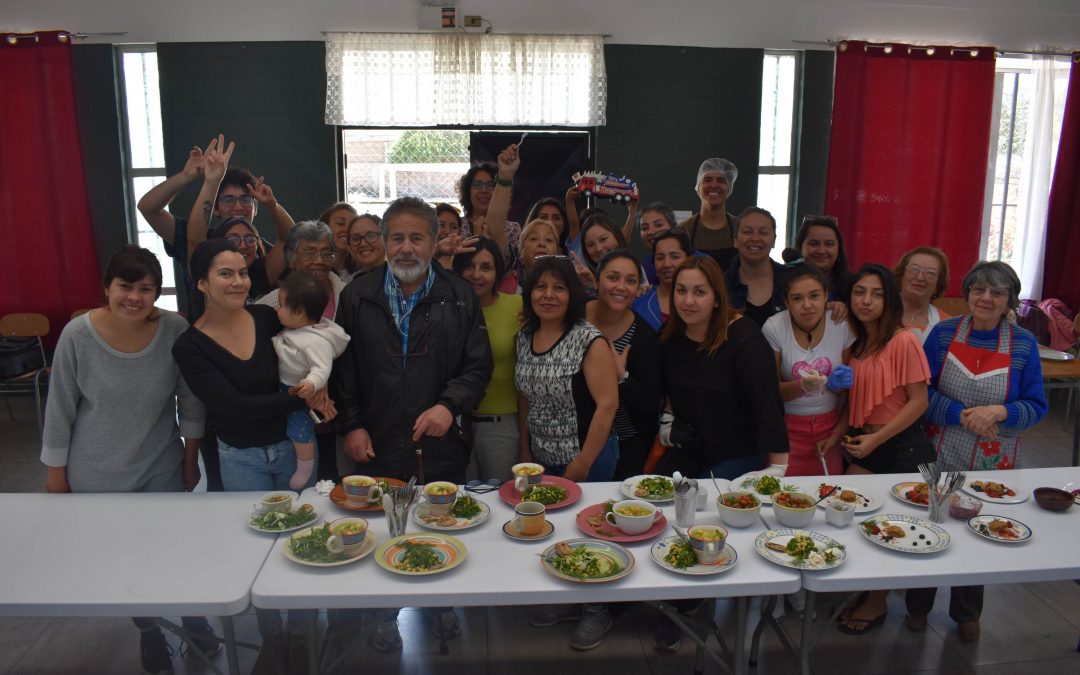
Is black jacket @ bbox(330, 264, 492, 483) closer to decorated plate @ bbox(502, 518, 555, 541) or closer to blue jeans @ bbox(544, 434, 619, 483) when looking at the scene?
blue jeans @ bbox(544, 434, 619, 483)

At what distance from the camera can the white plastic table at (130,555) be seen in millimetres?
1775

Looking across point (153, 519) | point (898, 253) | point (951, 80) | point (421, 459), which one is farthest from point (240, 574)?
point (951, 80)

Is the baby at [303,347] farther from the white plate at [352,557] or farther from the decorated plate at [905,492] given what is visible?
the decorated plate at [905,492]

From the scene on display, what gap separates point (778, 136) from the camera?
636cm

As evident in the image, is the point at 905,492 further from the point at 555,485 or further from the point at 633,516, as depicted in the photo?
the point at 555,485

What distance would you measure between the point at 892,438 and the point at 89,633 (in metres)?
3.29

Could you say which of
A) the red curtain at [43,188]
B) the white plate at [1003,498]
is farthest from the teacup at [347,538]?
the red curtain at [43,188]

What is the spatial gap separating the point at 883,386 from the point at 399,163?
4571 mm

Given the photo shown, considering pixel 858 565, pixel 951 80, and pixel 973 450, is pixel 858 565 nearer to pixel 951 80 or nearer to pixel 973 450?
pixel 973 450

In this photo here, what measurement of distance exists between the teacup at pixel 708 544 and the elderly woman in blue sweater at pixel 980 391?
55.3 inches

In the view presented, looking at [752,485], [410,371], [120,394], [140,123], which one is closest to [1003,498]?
[752,485]

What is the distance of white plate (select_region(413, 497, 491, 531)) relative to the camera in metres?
2.14

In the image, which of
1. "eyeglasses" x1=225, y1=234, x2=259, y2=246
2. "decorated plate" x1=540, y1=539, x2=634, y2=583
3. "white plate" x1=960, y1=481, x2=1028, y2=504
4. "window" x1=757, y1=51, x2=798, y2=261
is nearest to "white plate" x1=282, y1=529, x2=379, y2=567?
"decorated plate" x1=540, y1=539, x2=634, y2=583

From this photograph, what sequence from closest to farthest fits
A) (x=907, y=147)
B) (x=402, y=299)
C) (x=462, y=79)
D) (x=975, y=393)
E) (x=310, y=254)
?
(x=402, y=299) < (x=975, y=393) < (x=310, y=254) < (x=462, y=79) < (x=907, y=147)
